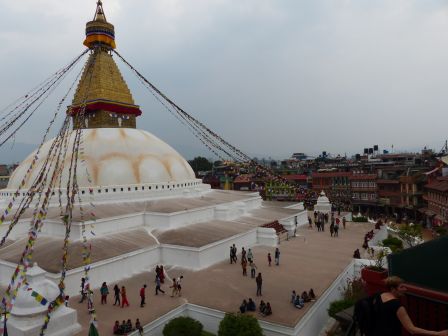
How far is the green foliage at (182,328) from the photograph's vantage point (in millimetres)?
8500

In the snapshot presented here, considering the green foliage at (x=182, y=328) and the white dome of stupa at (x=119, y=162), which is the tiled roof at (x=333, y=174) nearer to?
the white dome of stupa at (x=119, y=162)

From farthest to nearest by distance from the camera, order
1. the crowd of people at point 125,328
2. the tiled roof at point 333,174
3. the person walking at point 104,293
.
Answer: the tiled roof at point 333,174
the person walking at point 104,293
the crowd of people at point 125,328

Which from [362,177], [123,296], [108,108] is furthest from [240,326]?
[362,177]

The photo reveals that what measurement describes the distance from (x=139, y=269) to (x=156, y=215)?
303 centimetres

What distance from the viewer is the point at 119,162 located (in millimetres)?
17984

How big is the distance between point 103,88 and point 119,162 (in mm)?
5387

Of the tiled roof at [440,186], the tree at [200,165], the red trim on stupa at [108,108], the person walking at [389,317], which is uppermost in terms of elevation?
the red trim on stupa at [108,108]

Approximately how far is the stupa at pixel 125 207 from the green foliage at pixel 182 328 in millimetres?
3188

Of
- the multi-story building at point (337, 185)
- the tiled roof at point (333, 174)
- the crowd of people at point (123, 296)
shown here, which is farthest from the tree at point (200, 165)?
the crowd of people at point (123, 296)

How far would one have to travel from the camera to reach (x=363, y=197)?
3819 cm

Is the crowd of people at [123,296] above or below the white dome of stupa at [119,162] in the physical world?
below

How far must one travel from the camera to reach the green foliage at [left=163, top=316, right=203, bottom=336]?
850 cm

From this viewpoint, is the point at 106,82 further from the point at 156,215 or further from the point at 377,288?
the point at 377,288

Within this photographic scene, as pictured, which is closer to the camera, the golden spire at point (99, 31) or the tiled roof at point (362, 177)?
the golden spire at point (99, 31)
